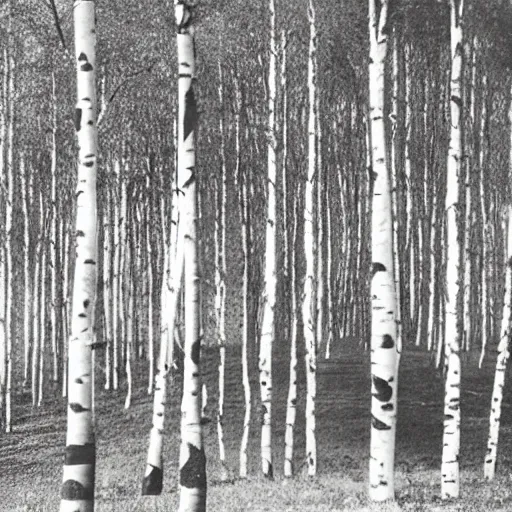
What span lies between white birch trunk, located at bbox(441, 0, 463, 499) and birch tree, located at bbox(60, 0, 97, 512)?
4977 millimetres

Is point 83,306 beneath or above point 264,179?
beneath

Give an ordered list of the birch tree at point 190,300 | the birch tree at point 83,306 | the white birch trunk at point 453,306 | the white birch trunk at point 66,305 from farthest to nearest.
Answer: the white birch trunk at point 66,305 → the white birch trunk at point 453,306 → the birch tree at point 190,300 → the birch tree at point 83,306

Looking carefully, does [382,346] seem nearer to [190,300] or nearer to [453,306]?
[190,300]

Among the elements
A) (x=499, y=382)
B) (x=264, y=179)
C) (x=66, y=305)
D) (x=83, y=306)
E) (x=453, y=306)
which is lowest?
(x=499, y=382)

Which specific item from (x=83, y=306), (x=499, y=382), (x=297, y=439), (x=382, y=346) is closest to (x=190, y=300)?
(x=83, y=306)

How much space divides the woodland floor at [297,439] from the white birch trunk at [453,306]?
3.47ft

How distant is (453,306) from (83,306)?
5.58 m

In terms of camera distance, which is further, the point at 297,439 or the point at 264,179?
the point at 264,179

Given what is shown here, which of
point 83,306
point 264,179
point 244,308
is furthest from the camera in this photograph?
point 264,179

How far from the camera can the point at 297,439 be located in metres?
20.0

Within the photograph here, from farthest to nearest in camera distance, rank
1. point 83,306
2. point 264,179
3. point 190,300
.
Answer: point 264,179
point 190,300
point 83,306

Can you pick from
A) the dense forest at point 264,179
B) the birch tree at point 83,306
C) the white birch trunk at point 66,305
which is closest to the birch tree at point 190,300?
the birch tree at point 83,306

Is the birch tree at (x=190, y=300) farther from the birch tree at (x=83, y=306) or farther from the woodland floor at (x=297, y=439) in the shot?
the woodland floor at (x=297, y=439)

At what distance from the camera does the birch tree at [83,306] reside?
8602 millimetres
